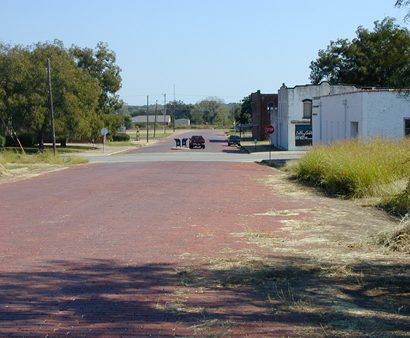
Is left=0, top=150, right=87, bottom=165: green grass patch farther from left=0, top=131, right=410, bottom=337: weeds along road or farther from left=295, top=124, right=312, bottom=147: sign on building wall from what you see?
left=0, top=131, right=410, bottom=337: weeds along road

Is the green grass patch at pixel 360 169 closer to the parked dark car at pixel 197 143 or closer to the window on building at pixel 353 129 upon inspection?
the window on building at pixel 353 129

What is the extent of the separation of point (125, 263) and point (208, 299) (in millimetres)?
2380

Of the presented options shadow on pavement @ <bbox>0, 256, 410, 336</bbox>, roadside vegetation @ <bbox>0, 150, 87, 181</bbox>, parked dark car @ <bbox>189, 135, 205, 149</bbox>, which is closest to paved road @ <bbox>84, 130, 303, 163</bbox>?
roadside vegetation @ <bbox>0, 150, 87, 181</bbox>

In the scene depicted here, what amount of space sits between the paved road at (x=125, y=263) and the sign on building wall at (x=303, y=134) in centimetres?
4734

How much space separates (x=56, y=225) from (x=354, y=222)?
6.34 meters

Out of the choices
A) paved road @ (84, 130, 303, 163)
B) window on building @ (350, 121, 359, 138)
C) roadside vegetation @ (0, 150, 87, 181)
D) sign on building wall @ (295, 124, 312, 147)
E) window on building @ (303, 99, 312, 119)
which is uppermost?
window on building @ (303, 99, 312, 119)

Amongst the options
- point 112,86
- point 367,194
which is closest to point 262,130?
point 112,86

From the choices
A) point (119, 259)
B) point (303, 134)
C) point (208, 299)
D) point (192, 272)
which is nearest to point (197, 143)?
point (303, 134)

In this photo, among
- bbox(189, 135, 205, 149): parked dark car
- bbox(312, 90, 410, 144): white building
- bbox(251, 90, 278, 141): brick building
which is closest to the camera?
bbox(312, 90, 410, 144): white building

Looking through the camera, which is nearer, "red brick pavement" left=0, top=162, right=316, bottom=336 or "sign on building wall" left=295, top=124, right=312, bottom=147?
"red brick pavement" left=0, top=162, right=316, bottom=336

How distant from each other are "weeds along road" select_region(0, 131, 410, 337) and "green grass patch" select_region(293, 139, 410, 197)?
Result: 303 centimetres

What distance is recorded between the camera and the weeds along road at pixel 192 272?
6.34 metres

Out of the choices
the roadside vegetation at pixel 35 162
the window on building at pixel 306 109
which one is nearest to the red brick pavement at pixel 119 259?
the roadside vegetation at pixel 35 162

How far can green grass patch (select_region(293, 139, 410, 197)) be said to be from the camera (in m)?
19.3
